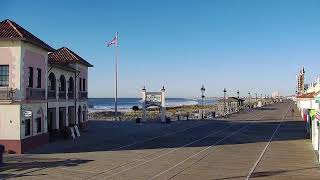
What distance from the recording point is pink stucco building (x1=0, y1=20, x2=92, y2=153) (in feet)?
93.8

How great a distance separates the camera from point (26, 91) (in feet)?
96.6

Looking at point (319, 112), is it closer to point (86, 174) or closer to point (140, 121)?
point (86, 174)

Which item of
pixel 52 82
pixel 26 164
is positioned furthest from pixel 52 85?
pixel 26 164

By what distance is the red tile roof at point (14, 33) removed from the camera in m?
28.6

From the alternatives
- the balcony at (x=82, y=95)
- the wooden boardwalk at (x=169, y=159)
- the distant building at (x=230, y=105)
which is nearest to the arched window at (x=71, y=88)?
the balcony at (x=82, y=95)

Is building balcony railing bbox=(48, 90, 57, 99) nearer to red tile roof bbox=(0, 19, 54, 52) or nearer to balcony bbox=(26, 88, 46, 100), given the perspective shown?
balcony bbox=(26, 88, 46, 100)

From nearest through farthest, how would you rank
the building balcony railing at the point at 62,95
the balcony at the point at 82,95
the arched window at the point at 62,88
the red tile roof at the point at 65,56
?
1. the building balcony railing at the point at 62,95
2. the arched window at the point at 62,88
3. the red tile roof at the point at 65,56
4. the balcony at the point at 82,95

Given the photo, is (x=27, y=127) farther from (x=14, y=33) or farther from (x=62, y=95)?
(x=62, y=95)

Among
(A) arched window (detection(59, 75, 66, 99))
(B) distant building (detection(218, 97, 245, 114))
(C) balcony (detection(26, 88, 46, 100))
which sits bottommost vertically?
(B) distant building (detection(218, 97, 245, 114))

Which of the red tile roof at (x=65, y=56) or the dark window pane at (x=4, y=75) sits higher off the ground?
the red tile roof at (x=65, y=56)

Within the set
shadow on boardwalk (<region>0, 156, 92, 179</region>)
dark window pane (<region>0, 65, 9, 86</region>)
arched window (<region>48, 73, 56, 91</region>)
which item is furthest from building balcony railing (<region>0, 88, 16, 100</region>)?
arched window (<region>48, 73, 56, 91</region>)

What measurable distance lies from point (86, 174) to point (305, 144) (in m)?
18.2

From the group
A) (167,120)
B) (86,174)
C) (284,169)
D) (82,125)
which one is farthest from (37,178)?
(167,120)

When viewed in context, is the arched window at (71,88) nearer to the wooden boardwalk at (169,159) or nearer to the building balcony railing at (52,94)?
the building balcony railing at (52,94)
